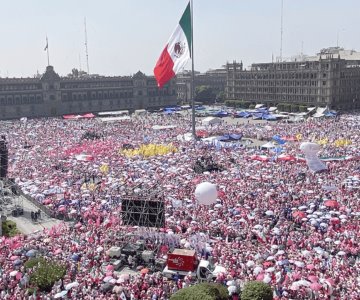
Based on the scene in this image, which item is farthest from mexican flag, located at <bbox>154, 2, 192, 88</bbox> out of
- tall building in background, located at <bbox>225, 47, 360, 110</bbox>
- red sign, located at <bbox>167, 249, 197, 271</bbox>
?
tall building in background, located at <bbox>225, 47, 360, 110</bbox>

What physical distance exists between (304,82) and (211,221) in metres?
96.2

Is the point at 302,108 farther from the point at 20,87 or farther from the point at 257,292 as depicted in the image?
the point at 257,292

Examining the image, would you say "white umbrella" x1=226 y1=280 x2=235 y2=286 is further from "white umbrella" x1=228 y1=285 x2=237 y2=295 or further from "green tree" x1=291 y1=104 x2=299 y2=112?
"green tree" x1=291 y1=104 x2=299 y2=112

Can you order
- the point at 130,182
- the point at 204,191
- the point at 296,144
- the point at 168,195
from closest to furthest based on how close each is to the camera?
the point at 204,191 → the point at 168,195 → the point at 130,182 → the point at 296,144

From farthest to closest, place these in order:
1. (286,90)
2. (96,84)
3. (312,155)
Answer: (96,84)
(286,90)
(312,155)

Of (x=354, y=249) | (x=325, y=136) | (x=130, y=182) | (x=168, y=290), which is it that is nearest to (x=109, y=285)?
(x=168, y=290)

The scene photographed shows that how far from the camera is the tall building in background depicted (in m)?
112

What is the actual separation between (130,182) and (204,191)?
13.2m

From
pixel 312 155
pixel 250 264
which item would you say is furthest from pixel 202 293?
pixel 312 155

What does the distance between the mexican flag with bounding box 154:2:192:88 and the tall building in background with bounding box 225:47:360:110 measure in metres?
66.6

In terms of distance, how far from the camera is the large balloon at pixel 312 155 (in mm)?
39531

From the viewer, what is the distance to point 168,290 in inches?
820

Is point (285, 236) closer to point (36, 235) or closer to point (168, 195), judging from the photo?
point (168, 195)

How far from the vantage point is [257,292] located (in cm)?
1798
